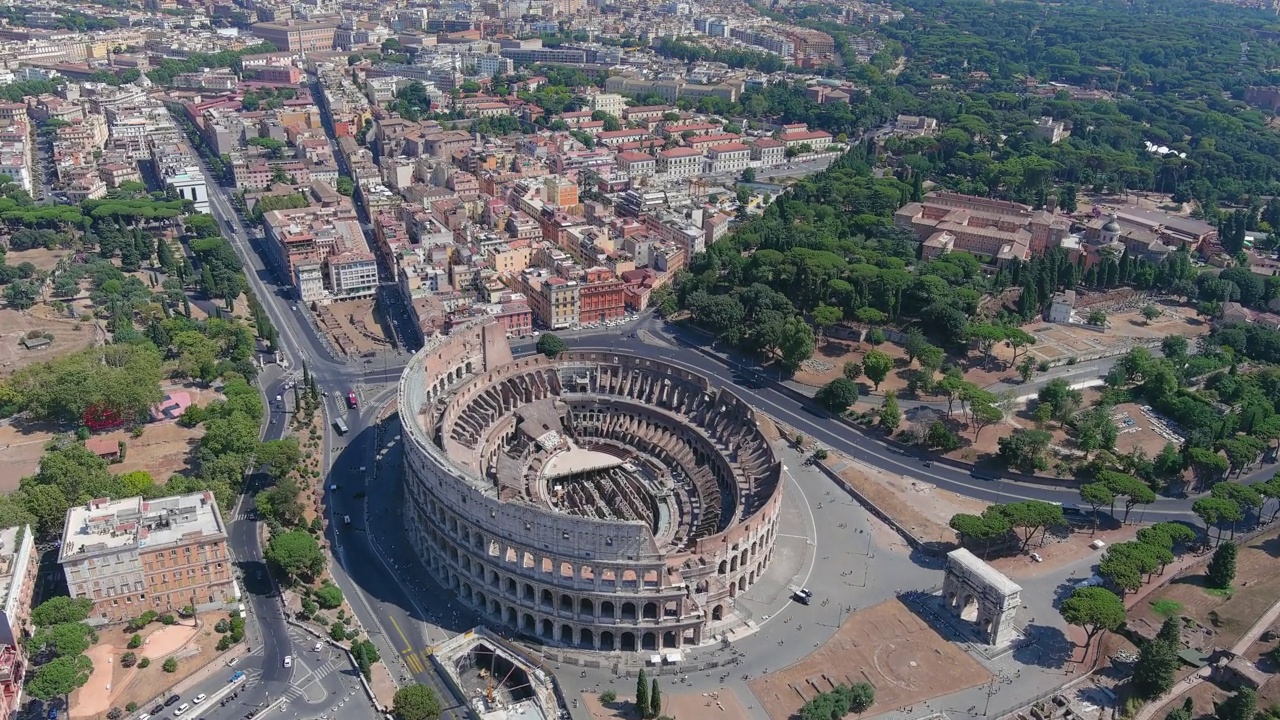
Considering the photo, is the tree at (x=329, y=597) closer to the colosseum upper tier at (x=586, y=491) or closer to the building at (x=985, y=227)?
the colosseum upper tier at (x=586, y=491)

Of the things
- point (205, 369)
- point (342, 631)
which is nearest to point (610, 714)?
point (342, 631)

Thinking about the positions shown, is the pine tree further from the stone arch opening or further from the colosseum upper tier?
the stone arch opening

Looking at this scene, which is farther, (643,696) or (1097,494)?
(1097,494)

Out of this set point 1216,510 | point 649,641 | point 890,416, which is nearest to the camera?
point 649,641

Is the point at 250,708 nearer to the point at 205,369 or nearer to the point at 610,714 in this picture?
the point at 610,714

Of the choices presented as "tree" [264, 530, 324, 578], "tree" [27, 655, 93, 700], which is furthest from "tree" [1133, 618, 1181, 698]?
"tree" [27, 655, 93, 700]

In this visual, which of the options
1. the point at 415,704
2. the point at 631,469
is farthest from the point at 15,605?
the point at 631,469

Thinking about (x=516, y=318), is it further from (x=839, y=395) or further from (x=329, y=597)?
(x=329, y=597)

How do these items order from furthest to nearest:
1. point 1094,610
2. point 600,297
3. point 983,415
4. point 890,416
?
point 600,297
point 890,416
point 983,415
point 1094,610
